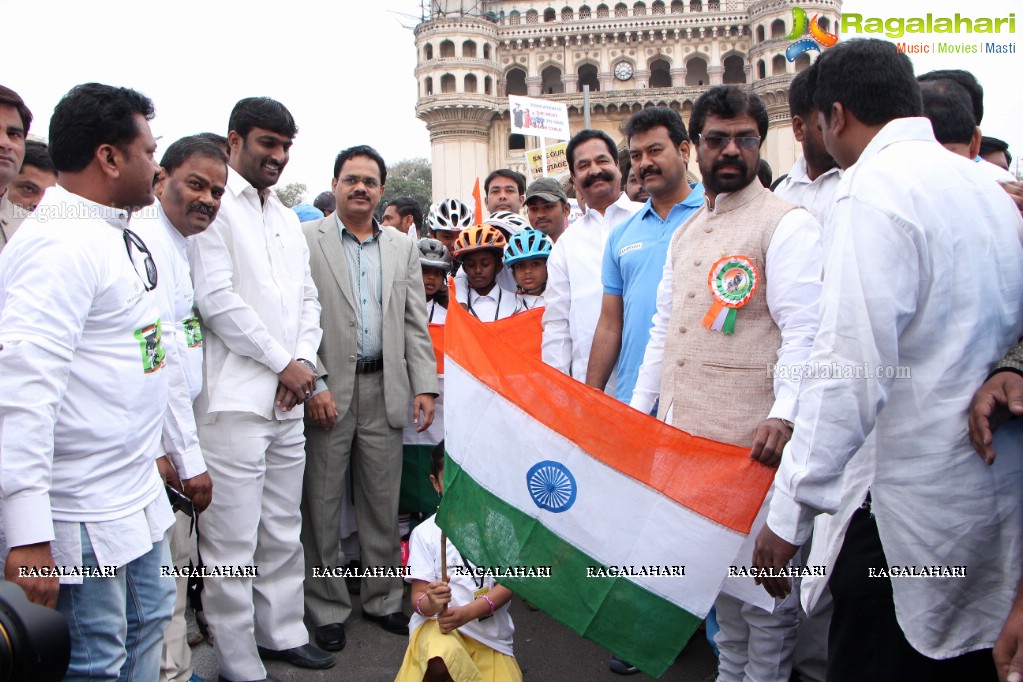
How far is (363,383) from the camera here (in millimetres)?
4562

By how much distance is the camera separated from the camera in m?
1.54

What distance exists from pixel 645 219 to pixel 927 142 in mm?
1955

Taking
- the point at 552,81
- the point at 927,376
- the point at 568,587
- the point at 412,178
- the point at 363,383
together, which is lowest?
the point at 568,587

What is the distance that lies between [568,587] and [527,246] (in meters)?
2.65

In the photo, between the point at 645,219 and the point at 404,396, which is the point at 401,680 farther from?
the point at 645,219

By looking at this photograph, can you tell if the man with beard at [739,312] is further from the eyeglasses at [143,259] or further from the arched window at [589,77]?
the arched window at [589,77]

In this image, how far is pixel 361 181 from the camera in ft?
15.2

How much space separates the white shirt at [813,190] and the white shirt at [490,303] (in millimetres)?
1831

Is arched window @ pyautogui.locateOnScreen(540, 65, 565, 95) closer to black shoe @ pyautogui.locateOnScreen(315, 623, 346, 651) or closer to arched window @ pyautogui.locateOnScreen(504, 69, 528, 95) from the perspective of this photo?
arched window @ pyautogui.locateOnScreen(504, 69, 528, 95)

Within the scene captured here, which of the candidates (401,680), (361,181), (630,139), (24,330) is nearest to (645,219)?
(630,139)

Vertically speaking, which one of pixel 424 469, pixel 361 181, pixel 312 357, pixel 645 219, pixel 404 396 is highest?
pixel 361 181

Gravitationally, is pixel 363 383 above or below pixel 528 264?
below

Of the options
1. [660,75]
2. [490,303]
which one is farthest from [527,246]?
[660,75]

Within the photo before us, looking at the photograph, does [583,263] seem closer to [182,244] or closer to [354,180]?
[354,180]
